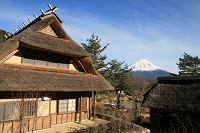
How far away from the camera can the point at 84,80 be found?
13312 mm

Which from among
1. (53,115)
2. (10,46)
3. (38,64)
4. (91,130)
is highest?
(10,46)

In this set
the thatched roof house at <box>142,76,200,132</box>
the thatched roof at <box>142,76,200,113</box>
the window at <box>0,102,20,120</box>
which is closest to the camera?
the window at <box>0,102,20,120</box>

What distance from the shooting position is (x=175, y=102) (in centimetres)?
1509

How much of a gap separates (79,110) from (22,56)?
5880 mm

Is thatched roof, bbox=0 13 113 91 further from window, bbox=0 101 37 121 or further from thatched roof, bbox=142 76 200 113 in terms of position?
thatched roof, bbox=142 76 200 113

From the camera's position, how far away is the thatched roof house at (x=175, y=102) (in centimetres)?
1410

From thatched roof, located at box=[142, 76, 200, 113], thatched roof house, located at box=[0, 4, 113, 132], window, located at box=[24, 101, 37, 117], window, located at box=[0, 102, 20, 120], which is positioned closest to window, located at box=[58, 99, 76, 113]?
thatched roof house, located at box=[0, 4, 113, 132]

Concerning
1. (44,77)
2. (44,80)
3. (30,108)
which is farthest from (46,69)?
(30,108)

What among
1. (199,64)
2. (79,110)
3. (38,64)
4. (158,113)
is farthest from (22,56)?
(199,64)

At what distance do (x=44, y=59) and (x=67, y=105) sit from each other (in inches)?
151

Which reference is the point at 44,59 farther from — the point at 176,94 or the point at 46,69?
the point at 176,94

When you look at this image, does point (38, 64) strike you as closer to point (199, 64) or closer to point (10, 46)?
point (10, 46)

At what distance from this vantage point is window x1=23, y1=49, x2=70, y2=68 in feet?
37.2

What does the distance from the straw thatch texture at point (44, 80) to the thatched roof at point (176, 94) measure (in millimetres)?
5355
